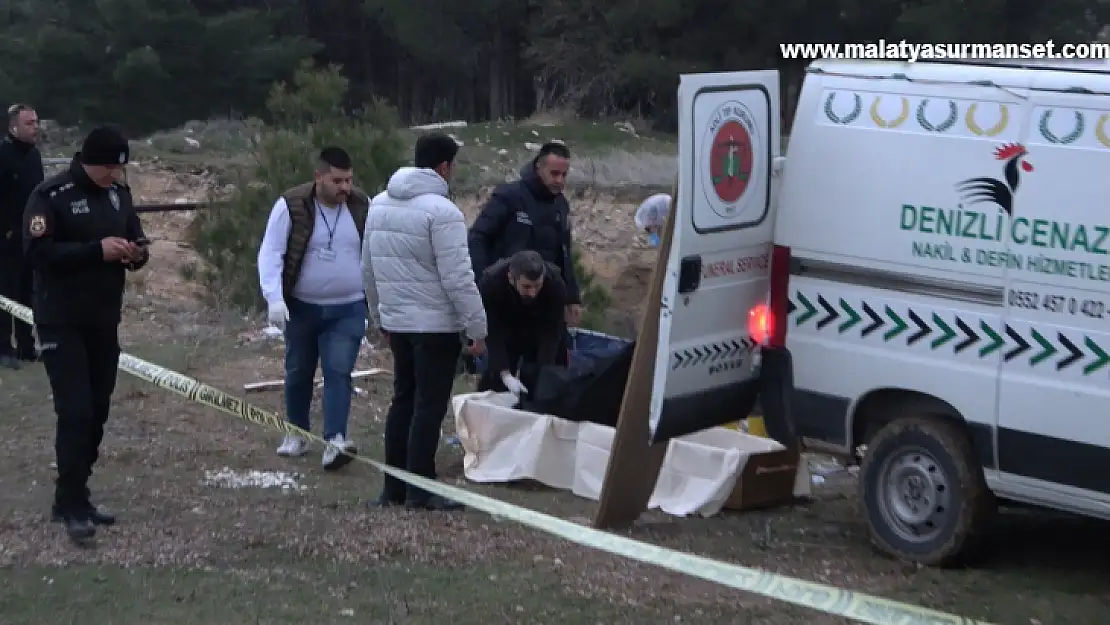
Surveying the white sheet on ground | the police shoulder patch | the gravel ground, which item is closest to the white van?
the gravel ground

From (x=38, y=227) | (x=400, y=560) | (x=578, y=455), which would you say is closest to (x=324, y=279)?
(x=578, y=455)

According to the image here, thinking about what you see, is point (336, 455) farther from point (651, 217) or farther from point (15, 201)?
point (15, 201)

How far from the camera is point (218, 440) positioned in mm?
9156

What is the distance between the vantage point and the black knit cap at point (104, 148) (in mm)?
6520

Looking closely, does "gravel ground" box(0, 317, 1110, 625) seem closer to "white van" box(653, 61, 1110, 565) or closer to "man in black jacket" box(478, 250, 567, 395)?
"white van" box(653, 61, 1110, 565)

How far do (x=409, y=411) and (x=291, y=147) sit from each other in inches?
282

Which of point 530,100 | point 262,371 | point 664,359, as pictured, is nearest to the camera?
point 664,359

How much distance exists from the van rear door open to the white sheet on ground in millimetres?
671

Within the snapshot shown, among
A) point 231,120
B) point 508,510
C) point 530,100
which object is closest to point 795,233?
point 508,510

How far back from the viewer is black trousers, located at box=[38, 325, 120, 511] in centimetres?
655

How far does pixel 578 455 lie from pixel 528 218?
5.00 feet

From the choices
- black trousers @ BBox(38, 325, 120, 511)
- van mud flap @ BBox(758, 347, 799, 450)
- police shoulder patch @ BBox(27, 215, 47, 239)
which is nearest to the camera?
police shoulder patch @ BBox(27, 215, 47, 239)

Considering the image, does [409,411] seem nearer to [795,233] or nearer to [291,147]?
[795,233]

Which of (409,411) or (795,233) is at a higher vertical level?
(795,233)
